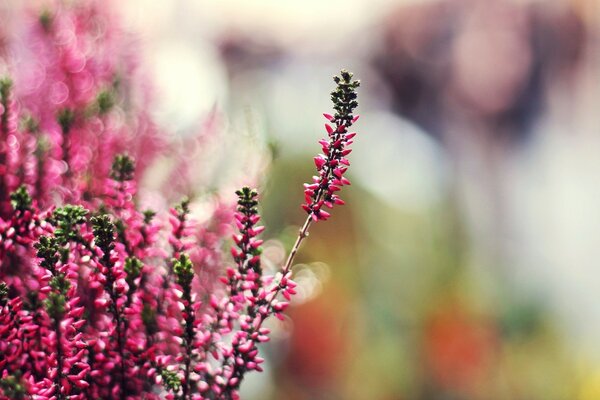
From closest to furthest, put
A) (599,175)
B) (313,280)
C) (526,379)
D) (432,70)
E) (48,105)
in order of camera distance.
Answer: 1. (48,105)
2. (313,280)
3. (526,379)
4. (432,70)
5. (599,175)

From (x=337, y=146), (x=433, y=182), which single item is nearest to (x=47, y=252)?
(x=337, y=146)

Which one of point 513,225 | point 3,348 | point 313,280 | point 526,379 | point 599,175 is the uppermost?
point 599,175

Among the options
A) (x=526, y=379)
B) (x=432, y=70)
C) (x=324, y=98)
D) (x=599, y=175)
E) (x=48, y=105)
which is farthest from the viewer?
(x=599, y=175)

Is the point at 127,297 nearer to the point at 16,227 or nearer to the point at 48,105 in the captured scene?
the point at 16,227

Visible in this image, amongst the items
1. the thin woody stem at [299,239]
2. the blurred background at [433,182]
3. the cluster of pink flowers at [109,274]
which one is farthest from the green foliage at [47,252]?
the blurred background at [433,182]

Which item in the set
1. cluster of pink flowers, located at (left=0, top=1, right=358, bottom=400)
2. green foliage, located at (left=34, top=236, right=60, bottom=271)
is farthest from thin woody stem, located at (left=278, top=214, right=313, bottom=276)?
green foliage, located at (left=34, top=236, right=60, bottom=271)

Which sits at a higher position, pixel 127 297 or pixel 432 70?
pixel 432 70

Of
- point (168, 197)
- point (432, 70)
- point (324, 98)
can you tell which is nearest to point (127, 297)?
point (168, 197)
